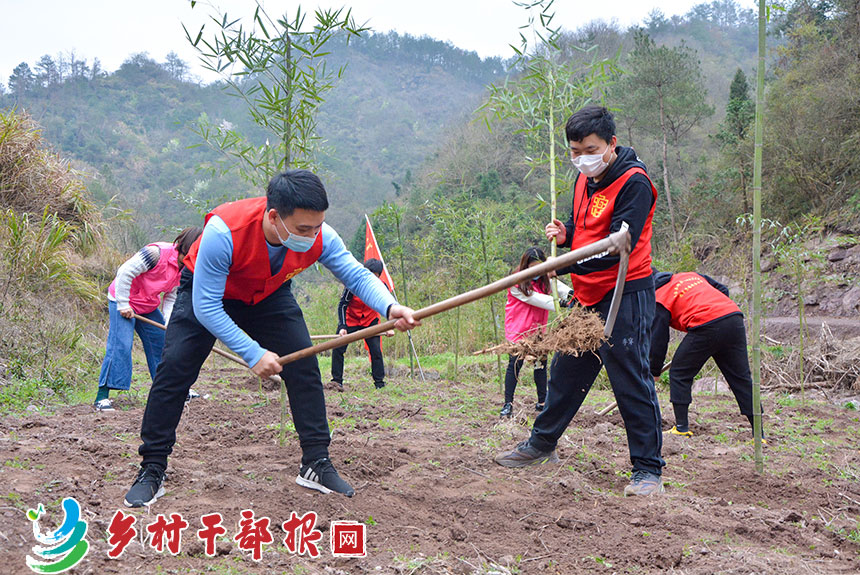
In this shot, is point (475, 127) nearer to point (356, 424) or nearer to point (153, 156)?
point (153, 156)

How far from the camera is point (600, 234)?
3.57m

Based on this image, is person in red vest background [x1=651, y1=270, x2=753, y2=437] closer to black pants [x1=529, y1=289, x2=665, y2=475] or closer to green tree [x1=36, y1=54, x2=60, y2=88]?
black pants [x1=529, y1=289, x2=665, y2=475]

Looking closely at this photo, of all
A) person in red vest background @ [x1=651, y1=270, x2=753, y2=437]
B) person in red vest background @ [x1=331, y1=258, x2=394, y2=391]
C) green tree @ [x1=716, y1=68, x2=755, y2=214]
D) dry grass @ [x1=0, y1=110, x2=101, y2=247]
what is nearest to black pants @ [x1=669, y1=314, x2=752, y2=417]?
person in red vest background @ [x1=651, y1=270, x2=753, y2=437]

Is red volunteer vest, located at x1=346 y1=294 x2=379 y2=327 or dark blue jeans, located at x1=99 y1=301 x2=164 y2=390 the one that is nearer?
dark blue jeans, located at x1=99 y1=301 x2=164 y2=390

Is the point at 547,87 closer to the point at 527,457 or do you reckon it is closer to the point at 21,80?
the point at 527,457

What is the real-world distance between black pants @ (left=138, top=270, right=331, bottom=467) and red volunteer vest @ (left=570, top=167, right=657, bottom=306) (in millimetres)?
1555

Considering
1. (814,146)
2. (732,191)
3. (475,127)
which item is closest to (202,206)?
(814,146)

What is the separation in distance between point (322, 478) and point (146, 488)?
85 centimetres

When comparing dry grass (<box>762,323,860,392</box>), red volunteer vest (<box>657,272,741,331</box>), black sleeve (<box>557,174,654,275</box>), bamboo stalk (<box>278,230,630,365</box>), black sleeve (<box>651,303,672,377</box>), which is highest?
black sleeve (<box>557,174,654,275</box>)

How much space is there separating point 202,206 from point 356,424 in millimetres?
2055

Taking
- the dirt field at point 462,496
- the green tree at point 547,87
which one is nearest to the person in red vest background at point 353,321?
the dirt field at point 462,496

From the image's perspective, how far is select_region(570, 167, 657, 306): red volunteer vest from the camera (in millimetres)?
3463

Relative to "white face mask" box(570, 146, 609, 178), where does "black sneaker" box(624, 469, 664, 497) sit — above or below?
below

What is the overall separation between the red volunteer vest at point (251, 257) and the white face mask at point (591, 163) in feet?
4.61
